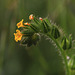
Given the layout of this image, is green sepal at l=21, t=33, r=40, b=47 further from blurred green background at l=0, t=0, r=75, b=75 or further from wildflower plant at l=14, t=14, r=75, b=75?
blurred green background at l=0, t=0, r=75, b=75

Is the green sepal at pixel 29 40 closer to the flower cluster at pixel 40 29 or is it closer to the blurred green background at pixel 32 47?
the flower cluster at pixel 40 29

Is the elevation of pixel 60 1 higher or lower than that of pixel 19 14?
higher

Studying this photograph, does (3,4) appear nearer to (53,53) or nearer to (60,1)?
(60,1)

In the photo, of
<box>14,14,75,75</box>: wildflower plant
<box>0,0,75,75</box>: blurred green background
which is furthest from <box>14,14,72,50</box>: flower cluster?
<box>0,0,75,75</box>: blurred green background

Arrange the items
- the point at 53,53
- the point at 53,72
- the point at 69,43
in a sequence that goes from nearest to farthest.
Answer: the point at 69,43 → the point at 53,72 → the point at 53,53

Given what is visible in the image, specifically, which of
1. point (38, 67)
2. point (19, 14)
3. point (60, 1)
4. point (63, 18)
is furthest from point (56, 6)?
point (38, 67)

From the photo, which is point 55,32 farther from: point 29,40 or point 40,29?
point 29,40

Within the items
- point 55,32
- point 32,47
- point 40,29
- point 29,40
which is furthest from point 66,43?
point 32,47

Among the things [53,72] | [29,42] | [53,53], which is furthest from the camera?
[53,53]
